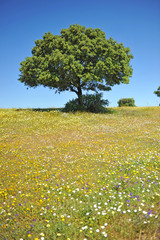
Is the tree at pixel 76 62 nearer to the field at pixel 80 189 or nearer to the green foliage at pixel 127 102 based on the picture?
the field at pixel 80 189

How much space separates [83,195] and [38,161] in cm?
541

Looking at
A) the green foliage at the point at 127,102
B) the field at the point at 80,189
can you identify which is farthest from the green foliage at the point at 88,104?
the green foliage at the point at 127,102

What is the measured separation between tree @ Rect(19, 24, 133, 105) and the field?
1660 cm

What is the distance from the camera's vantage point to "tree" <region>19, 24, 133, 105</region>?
30.2 m

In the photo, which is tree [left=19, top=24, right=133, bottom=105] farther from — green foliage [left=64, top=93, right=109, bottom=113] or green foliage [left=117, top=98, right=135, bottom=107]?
green foliage [left=117, top=98, right=135, bottom=107]

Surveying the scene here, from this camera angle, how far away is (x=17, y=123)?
24.7 metres

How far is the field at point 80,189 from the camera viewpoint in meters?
6.18

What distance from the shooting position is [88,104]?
3556 centimetres

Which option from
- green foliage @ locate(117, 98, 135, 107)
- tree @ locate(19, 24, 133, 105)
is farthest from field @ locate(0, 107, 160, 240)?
green foliage @ locate(117, 98, 135, 107)

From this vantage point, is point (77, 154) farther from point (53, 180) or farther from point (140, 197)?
point (140, 197)

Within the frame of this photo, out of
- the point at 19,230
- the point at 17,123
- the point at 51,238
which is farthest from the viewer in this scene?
the point at 17,123

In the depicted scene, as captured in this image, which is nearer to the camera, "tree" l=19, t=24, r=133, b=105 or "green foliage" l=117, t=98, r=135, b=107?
"tree" l=19, t=24, r=133, b=105

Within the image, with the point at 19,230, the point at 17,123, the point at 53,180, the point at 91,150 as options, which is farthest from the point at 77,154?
the point at 17,123

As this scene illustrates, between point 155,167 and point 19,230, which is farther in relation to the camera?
point 155,167
